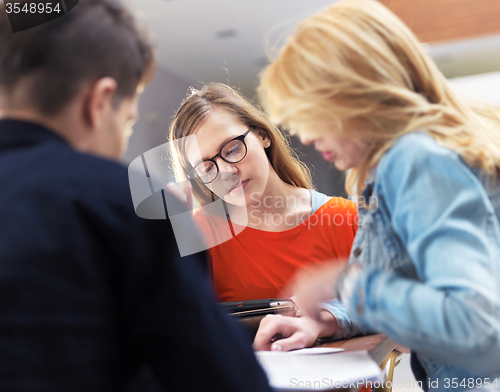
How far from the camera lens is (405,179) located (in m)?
0.54

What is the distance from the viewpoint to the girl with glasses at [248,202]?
4.14ft

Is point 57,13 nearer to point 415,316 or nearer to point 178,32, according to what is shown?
point 415,316

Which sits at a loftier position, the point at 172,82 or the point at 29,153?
the point at 172,82

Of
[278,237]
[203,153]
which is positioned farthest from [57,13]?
[278,237]

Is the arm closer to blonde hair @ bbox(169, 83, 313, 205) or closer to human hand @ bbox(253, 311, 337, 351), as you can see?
human hand @ bbox(253, 311, 337, 351)

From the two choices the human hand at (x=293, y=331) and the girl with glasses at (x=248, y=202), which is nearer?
the human hand at (x=293, y=331)

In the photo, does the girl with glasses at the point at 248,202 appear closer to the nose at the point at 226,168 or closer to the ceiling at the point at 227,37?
the nose at the point at 226,168

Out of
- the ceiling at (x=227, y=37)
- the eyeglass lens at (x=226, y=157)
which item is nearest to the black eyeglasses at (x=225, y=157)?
the eyeglass lens at (x=226, y=157)

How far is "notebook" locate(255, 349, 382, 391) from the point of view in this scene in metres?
0.55

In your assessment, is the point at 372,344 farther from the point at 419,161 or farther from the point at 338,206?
the point at 338,206

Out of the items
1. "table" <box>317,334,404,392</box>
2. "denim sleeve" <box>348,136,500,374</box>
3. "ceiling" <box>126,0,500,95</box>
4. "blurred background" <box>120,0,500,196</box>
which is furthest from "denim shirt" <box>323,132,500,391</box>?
"ceiling" <box>126,0,500,95</box>

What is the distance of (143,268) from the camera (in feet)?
1.47

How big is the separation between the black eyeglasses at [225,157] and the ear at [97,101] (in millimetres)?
785

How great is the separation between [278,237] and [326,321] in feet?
1.58
